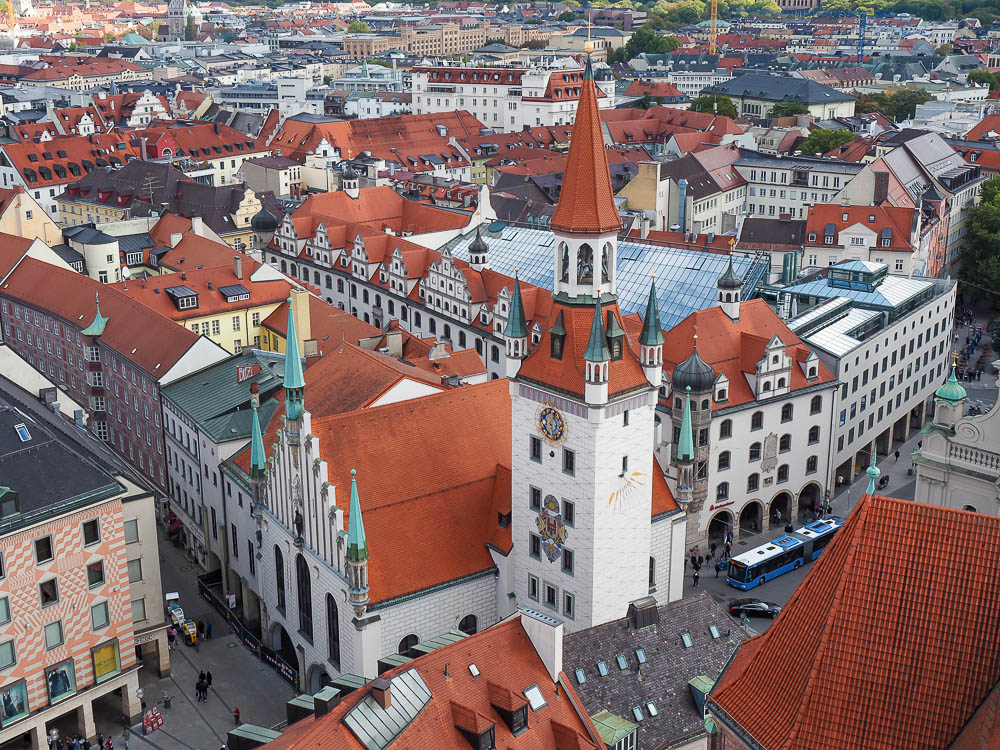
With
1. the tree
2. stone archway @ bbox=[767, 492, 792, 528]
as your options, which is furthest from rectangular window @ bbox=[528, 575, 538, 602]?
the tree

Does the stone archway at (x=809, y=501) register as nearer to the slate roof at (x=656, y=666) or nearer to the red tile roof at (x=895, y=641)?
the slate roof at (x=656, y=666)

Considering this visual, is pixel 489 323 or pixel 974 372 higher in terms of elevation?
pixel 489 323

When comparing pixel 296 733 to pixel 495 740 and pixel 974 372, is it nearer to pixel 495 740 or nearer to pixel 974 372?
pixel 495 740

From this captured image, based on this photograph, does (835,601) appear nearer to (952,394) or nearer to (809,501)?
(952,394)

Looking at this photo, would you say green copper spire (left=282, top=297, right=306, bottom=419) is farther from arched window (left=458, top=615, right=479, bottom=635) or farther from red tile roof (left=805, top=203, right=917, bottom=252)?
red tile roof (left=805, top=203, right=917, bottom=252)

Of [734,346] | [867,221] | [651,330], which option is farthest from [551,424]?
[867,221]

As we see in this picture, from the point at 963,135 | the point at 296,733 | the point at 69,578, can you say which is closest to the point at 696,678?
the point at 296,733
